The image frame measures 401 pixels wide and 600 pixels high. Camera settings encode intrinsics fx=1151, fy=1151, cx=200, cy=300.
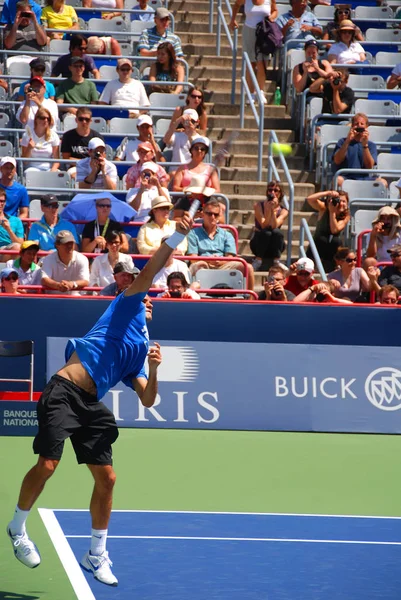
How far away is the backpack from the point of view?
1706 centimetres

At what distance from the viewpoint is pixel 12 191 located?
13836 mm

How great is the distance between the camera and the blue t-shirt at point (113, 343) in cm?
677

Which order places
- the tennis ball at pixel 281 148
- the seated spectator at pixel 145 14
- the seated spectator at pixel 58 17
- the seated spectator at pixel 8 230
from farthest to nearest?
the seated spectator at pixel 145 14 < the seated spectator at pixel 58 17 < the seated spectator at pixel 8 230 < the tennis ball at pixel 281 148

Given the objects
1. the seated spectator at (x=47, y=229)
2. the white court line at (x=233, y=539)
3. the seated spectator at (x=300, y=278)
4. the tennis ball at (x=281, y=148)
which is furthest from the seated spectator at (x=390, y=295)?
the white court line at (x=233, y=539)

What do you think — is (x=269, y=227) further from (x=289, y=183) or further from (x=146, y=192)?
(x=146, y=192)

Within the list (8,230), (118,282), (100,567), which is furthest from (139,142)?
(100,567)

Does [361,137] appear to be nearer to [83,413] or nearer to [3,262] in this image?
[3,262]

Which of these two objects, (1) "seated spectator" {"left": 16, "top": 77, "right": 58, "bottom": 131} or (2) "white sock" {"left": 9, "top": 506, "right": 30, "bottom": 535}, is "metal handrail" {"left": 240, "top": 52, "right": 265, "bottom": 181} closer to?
(1) "seated spectator" {"left": 16, "top": 77, "right": 58, "bottom": 131}

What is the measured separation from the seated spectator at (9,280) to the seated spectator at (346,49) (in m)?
7.61

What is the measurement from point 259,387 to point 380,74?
26.1 feet

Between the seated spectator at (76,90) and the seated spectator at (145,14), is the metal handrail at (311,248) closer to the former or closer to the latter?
the seated spectator at (76,90)

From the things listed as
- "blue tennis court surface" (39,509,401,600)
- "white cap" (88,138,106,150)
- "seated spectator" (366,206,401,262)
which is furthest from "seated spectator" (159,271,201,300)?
"blue tennis court surface" (39,509,401,600)

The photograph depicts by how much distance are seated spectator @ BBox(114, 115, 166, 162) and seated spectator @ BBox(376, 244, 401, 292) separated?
3.47 m

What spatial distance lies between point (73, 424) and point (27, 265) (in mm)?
5925
